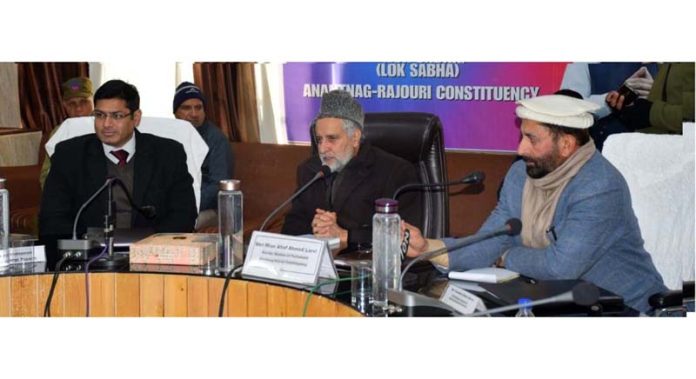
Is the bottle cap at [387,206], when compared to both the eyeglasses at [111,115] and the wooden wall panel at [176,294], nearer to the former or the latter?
the wooden wall panel at [176,294]

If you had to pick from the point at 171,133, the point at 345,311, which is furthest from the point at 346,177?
the point at 345,311

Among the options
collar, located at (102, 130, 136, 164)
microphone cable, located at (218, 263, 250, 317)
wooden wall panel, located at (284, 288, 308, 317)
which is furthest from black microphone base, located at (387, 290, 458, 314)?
collar, located at (102, 130, 136, 164)

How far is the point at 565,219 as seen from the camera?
3344mm

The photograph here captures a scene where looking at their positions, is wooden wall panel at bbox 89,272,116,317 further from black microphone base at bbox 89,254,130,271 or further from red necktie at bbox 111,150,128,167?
red necktie at bbox 111,150,128,167

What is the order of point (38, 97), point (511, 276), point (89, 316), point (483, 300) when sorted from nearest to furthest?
point (483, 300)
point (511, 276)
point (89, 316)
point (38, 97)

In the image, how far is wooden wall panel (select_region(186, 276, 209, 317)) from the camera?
321 centimetres

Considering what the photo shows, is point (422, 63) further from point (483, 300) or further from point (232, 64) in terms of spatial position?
point (483, 300)

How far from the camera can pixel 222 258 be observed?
3.34m

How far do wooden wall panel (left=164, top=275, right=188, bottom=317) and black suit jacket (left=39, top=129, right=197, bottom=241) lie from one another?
3.86 feet

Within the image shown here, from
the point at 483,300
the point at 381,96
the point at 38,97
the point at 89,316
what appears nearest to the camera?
the point at 483,300

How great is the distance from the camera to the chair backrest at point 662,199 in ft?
11.7

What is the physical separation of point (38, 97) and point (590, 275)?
2.72m

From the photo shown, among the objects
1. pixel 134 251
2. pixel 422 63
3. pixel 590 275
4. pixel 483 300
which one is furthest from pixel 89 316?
pixel 422 63

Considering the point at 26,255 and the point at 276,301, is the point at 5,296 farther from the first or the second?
the point at 276,301
